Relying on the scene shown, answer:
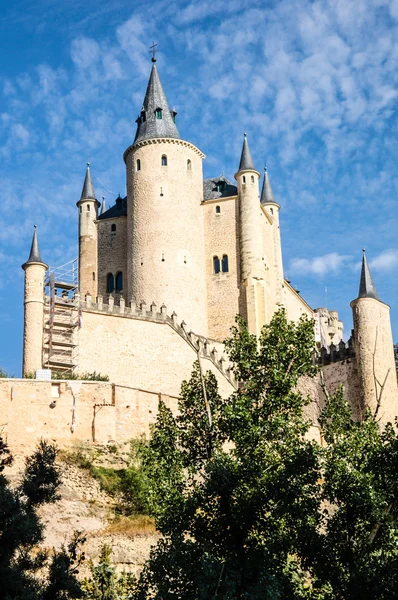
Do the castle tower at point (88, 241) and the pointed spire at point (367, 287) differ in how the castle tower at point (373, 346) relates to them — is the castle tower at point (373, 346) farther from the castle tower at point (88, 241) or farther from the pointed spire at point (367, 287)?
the castle tower at point (88, 241)

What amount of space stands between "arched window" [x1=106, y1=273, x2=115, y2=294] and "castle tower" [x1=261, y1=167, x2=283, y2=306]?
971 centimetres

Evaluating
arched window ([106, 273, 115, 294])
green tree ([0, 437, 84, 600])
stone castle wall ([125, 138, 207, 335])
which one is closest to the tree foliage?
green tree ([0, 437, 84, 600])

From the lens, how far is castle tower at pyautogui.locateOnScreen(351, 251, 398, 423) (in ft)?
145

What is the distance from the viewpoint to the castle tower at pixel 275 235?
5806 centimetres

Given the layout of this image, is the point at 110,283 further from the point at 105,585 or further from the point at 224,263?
the point at 105,585

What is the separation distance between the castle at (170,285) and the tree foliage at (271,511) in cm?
1987

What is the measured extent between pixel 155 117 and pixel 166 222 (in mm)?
7684

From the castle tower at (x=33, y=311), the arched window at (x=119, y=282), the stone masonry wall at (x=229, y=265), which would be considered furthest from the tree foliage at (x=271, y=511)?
the arched window at (x=119, y=282)

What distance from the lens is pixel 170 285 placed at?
53688 mm

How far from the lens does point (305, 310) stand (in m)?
67.8

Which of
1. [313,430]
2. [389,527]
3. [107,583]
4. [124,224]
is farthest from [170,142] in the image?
[389,527]

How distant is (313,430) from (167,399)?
28.0ft

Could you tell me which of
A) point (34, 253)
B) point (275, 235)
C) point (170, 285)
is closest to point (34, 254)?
point (34, 253)

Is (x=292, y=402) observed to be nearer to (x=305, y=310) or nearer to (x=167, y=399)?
(x=167, y=399)
